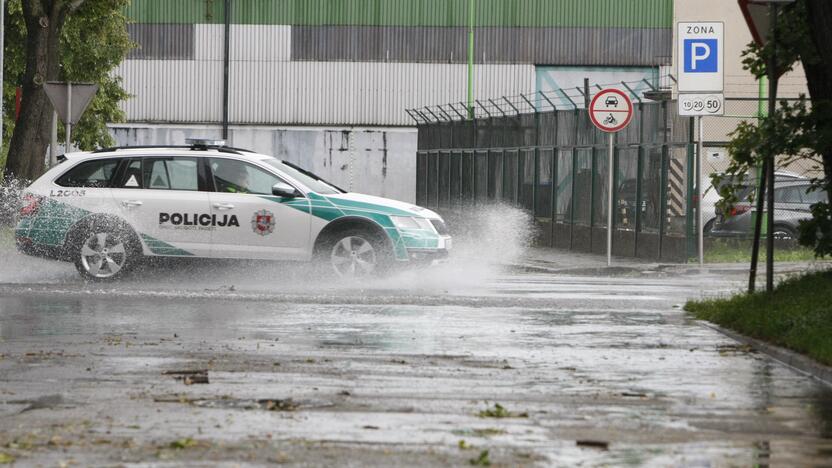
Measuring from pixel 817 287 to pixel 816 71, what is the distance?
5.99 feet

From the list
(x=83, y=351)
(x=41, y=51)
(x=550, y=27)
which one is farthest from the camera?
(x=550, y=27)

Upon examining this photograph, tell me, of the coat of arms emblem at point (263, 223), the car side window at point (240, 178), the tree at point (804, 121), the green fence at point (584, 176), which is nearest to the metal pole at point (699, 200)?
the green fence at point (584, 176)

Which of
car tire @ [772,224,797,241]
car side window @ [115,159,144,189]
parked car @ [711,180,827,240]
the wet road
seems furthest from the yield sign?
car tire @ [772,224,797,241]

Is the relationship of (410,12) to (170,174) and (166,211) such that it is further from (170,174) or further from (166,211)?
(166,211)

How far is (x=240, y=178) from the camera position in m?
18.3

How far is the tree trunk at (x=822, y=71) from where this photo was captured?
1276cm

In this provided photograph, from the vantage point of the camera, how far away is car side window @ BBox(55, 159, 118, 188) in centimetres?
1831

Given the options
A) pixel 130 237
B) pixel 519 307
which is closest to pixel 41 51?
pixel 130 237

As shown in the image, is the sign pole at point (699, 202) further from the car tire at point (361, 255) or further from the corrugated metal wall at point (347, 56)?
the corrugated metal wall at point (347, 56)

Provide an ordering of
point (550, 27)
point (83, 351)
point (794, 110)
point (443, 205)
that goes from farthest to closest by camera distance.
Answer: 1. point (550, 27)
2. point (443, 205)
3. point (794, 110)
4. point (83, 351)

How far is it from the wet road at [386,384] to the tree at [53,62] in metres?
14.4

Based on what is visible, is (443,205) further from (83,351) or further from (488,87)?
(83,351)

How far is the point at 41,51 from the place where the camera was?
30.5 m

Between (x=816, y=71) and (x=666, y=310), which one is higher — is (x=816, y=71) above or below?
above
